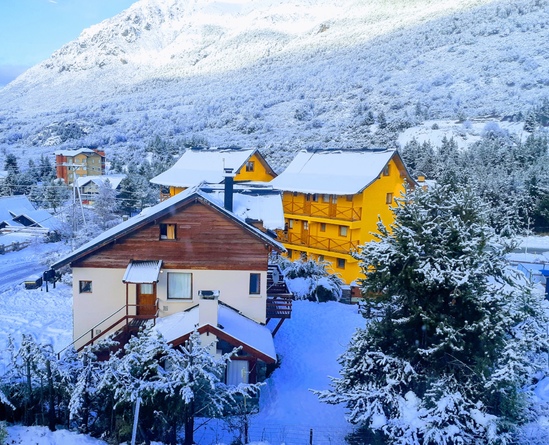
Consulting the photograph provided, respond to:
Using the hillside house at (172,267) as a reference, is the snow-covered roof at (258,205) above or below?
above

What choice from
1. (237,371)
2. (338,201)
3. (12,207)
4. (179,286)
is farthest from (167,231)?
(12,207)

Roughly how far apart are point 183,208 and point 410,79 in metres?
105

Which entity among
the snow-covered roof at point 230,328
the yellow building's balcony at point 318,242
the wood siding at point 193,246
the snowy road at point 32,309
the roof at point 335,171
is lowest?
the snowy road at point 32,309

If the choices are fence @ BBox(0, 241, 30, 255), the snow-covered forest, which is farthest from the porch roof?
fence @ BBox(0, 241, 30, 255)

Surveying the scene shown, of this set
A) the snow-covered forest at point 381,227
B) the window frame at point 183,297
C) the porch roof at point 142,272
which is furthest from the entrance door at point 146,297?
the snow-covered forest at point 381,227

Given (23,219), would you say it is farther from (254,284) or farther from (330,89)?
(330,89)

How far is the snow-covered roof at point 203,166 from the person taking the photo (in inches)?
1534

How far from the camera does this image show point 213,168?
41.2 metres

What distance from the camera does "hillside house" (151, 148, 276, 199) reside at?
39.1 meters

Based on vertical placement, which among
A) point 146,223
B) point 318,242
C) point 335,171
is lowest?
point 318,242

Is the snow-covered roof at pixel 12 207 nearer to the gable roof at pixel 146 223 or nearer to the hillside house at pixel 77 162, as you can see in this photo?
the hillside house at pixel 77 162

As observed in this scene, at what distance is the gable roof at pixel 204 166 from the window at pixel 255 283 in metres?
20.1

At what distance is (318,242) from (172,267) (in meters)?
17.1

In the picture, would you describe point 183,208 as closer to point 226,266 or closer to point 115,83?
point 226,266
